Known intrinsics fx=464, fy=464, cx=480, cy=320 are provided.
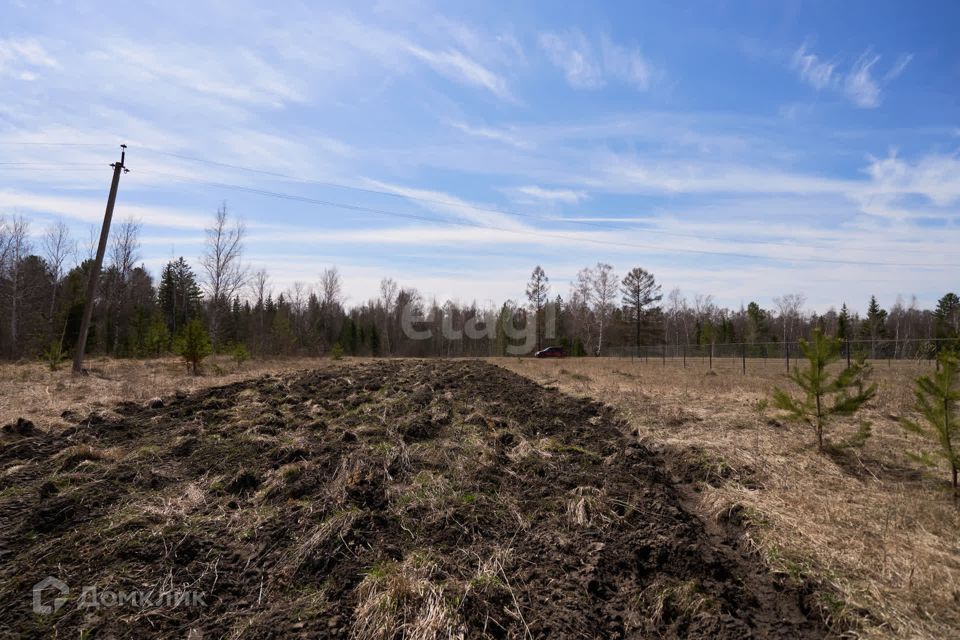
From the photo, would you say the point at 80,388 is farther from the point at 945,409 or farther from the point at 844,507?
the point at 945,409

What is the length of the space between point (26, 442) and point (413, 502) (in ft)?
19.3

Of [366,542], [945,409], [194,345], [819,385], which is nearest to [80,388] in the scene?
[194,345]

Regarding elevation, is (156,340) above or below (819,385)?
below

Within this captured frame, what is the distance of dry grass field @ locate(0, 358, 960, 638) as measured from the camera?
2.95 metres

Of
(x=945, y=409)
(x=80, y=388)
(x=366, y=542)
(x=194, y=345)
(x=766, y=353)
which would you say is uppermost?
(x=766, y=353)

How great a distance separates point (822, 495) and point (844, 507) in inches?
17.7

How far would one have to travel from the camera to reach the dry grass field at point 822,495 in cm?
295

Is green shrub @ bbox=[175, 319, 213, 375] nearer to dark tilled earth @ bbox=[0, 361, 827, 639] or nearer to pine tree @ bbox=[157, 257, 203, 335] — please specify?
dark tilled earth @ bbox=[0, 361, 827, 639]

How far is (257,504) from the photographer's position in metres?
4.55

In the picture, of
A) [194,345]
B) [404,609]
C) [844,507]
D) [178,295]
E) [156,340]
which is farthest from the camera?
[178,295]

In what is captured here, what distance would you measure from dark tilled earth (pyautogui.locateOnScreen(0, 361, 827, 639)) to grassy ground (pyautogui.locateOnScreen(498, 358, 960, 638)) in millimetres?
378

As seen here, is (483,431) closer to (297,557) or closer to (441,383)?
(297,557)

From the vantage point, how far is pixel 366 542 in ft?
12.3

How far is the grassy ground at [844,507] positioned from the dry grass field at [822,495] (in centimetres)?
1
